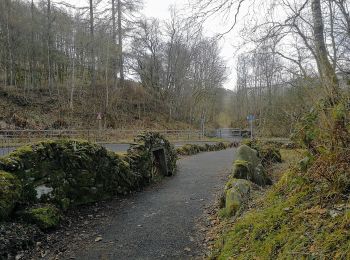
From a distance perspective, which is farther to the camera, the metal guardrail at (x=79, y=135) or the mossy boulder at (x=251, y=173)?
the metal guardrail at (x=79, y=135)

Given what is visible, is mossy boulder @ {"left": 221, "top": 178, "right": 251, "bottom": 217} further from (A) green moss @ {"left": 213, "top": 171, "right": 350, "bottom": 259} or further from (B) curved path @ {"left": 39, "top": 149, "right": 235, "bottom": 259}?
(A) green moss @ {"left": 213, "top": 171, "right": 350, "bottom": 259}

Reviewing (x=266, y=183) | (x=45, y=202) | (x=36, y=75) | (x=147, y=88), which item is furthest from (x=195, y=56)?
(x=45, y=202)

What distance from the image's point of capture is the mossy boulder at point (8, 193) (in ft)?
16.9

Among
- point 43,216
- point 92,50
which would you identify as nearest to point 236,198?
point 43,216

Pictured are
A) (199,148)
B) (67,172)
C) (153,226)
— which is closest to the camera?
(153,226)

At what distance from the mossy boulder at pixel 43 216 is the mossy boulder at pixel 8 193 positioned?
11.2 inches

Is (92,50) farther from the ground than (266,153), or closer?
farther from the ground

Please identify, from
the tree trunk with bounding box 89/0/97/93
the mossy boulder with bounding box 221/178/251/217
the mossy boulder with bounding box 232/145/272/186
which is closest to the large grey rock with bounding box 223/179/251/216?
the mossy boulder with bounding box 221/178/251/217

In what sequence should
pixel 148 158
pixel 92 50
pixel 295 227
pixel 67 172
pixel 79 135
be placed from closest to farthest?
1. pixel 295 227
2. pixel 67 172
3. pixel 148 158
4. pixel 79 135
5. pixel 92 50

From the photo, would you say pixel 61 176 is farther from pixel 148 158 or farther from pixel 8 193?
pixel 148 158

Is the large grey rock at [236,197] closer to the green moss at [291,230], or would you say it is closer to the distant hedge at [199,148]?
the green moss at [291,230]

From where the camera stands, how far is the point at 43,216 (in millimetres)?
5523

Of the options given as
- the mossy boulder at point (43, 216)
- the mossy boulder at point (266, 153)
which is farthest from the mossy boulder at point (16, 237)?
the mossy boulder at point (266, 153)

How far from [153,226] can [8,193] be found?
2.73 m
